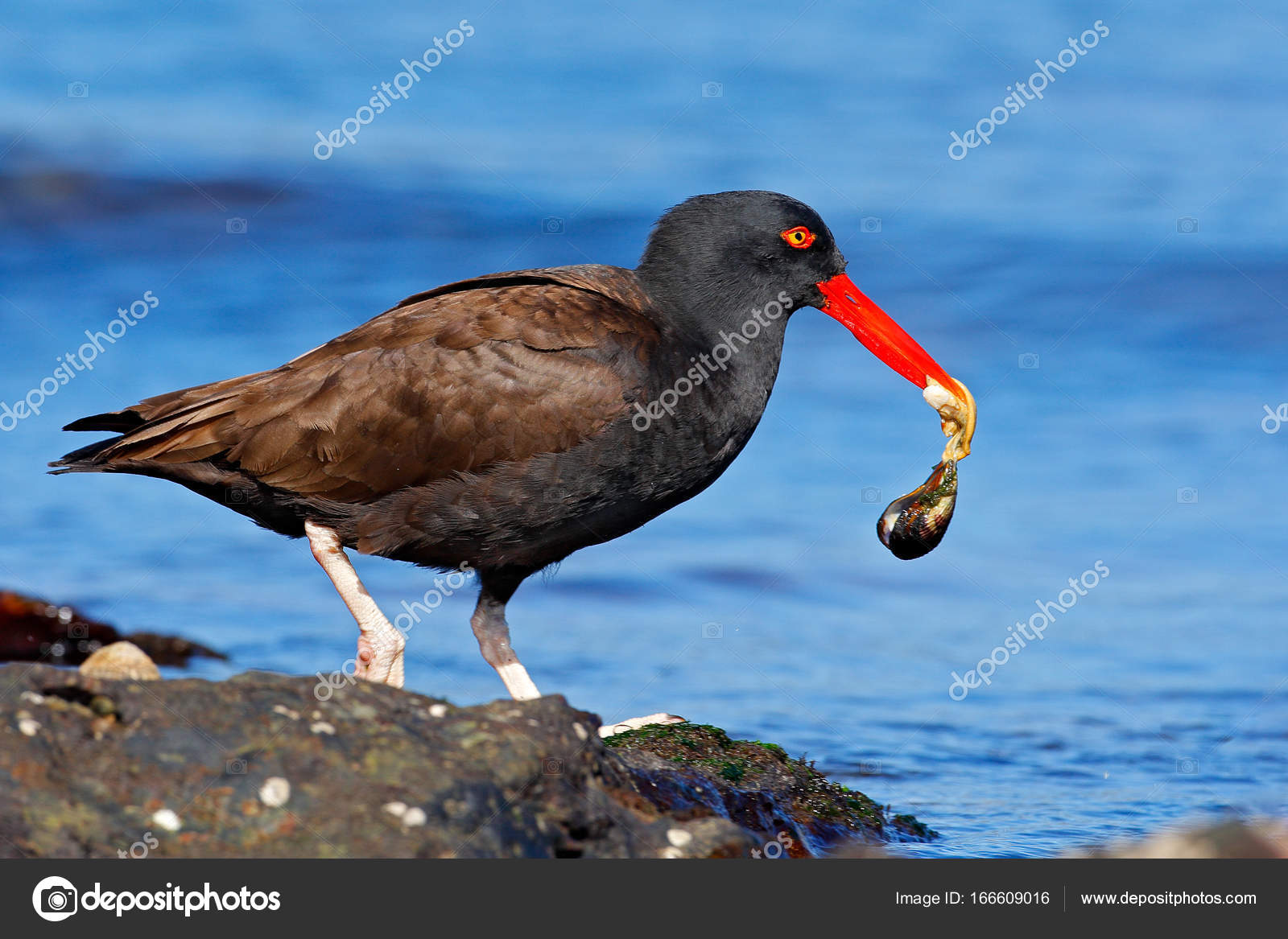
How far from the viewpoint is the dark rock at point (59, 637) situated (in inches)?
289

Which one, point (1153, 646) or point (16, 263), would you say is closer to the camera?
point (1153, 646)

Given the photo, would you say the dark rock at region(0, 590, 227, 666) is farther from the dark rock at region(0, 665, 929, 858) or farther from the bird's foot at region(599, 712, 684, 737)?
the dark rock at region(0, 665, 929, 858)

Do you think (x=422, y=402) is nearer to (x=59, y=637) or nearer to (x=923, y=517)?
(x=923, y=517)

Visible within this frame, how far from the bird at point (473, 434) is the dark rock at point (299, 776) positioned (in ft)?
5.00

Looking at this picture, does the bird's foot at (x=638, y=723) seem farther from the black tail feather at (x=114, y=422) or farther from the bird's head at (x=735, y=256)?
the black tail feather at (x=114, y=422)

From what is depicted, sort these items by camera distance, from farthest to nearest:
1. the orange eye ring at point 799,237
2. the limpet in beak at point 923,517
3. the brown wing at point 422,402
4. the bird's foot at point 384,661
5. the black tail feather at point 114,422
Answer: the orange eye ring at point 799,237, the limpet in beak at point 923,517, the black tail feather at point 114,422, the brown wing at point 422,402, the bird's foot at point 384,661

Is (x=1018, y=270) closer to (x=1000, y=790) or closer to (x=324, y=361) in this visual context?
(x=1000, y=790)

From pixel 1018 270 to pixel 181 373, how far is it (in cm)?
901

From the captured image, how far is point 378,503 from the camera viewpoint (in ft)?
17.0

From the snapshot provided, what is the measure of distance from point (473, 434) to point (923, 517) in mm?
1940

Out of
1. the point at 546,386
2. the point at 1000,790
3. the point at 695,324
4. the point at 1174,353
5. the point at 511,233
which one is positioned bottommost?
the point at 1000,790
